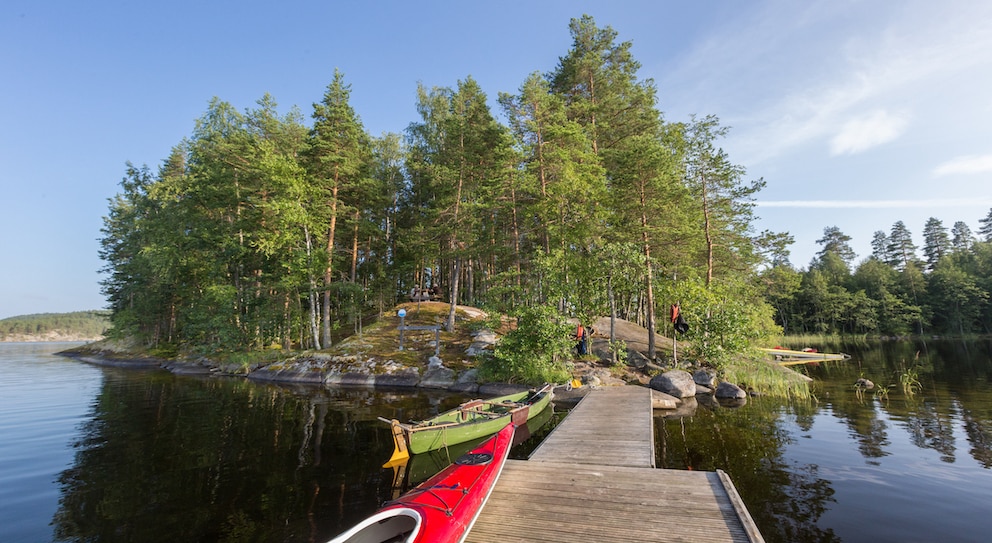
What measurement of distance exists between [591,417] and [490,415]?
3.22 metres

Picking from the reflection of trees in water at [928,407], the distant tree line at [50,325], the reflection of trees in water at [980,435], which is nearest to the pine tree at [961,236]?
the reflection of trees in water at [928,407]

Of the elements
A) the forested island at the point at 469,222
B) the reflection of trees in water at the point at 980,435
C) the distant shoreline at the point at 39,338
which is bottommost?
the distant shoreline at the point at 39,338

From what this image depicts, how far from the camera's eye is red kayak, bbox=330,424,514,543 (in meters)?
4.39

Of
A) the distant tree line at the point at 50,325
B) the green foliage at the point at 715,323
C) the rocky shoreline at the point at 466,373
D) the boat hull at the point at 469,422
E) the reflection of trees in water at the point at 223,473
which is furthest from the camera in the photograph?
the distant tree line at the point at 50,325

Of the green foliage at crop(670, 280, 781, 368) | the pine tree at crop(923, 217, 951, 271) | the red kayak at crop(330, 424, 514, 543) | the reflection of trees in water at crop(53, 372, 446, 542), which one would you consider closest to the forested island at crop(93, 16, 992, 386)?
the green foliage at crop(670, 280, 781, 368)

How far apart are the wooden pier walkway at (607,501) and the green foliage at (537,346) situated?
967 centimetres

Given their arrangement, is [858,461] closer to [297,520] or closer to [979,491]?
[979,491]

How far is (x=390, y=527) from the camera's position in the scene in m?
4.71

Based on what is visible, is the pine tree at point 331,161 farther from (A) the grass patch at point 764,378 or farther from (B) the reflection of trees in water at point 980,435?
(B) the reflection of trees in water at point 980,435

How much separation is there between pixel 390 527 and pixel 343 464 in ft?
18.4

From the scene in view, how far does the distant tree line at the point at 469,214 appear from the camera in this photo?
21.6m

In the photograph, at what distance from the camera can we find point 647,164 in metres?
20.9

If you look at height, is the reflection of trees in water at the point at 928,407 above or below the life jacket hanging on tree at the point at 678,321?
below

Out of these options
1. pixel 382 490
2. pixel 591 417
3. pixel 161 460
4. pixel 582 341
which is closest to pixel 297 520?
pixel 382 490
